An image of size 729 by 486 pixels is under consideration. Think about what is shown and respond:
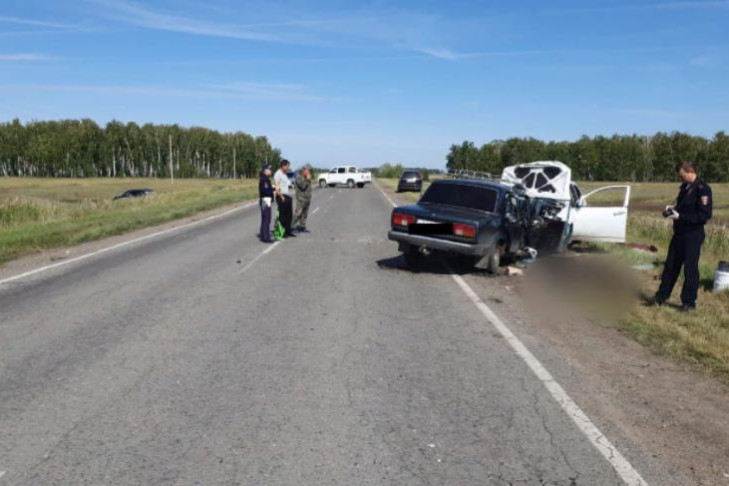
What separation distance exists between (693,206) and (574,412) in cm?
425

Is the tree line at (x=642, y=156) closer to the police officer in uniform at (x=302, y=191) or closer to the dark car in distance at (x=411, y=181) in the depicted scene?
the dark car in distance at (x=411, y=181)

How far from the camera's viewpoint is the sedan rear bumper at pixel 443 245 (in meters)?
9.98

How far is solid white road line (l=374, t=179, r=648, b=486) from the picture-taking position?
359 centimetres

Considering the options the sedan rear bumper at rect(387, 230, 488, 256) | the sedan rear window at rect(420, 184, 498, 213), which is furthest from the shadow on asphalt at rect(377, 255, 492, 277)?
the sedan rear window at rect(420, 184, 498, 213)

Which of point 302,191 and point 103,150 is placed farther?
point 103,150

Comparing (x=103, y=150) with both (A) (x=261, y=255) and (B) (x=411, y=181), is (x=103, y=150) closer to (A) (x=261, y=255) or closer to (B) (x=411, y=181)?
(B) (x=411, y=181)

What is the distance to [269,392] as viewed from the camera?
474 centimetres

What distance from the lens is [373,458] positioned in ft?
12.1

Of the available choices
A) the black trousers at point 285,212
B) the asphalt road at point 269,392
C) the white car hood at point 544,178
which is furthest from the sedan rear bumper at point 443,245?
the black trousers at point 285,212

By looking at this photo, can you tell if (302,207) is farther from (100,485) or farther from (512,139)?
(512,139)

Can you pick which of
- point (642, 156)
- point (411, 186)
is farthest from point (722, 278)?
point (642, 156)

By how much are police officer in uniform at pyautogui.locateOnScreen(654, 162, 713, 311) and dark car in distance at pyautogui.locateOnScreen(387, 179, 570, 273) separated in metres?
2.98

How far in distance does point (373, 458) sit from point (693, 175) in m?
5.95

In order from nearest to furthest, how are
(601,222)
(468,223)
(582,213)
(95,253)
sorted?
(468,223)
(95,253)
(601,222)
(582,213)
